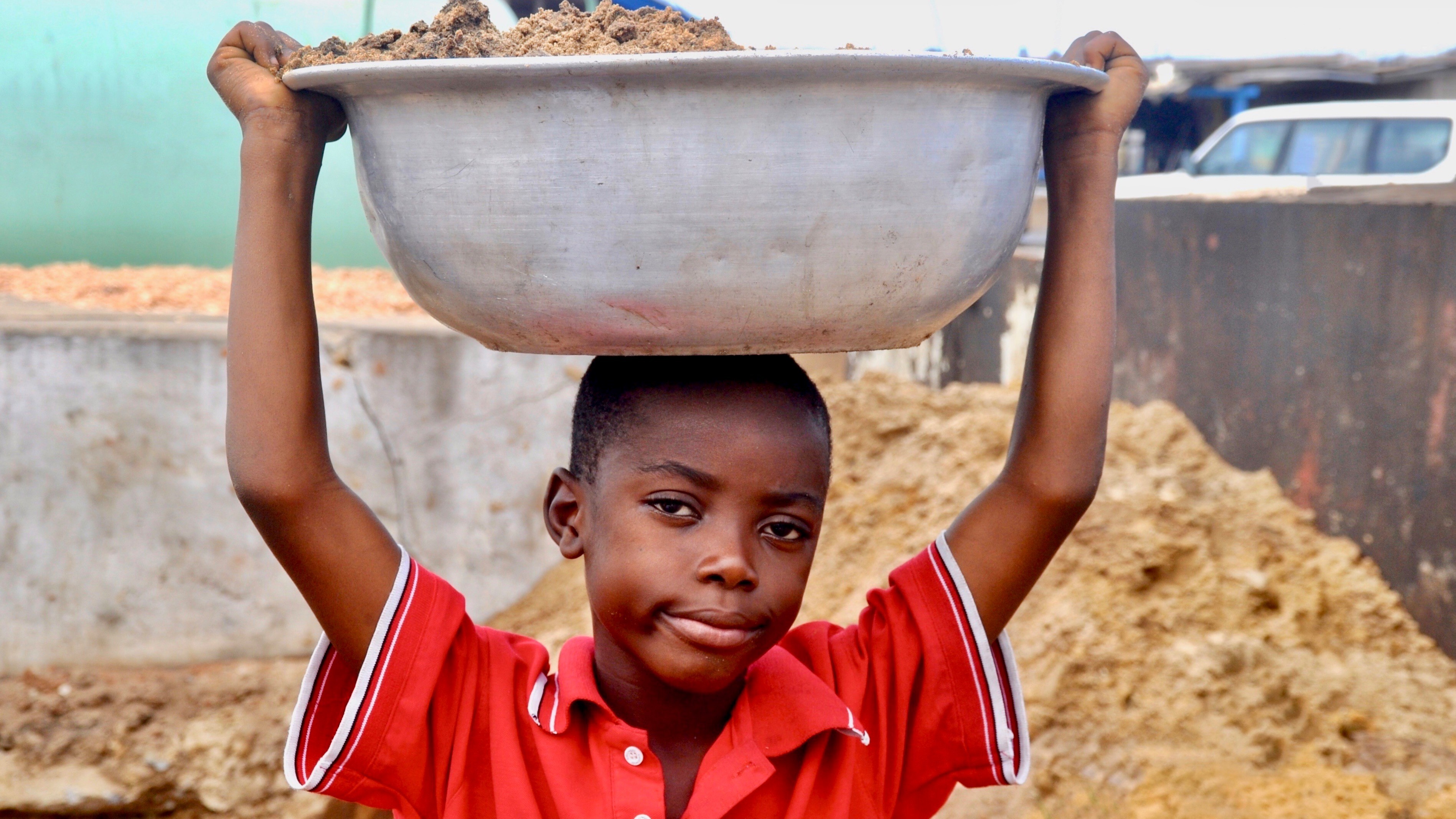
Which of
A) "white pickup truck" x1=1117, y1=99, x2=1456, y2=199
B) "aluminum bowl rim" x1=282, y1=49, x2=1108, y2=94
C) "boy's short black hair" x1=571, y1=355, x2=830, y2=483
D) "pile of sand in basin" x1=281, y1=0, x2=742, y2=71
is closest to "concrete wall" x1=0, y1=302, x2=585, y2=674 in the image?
"boy's short black hair" x1=571, y1=355, x2=830, y2=483

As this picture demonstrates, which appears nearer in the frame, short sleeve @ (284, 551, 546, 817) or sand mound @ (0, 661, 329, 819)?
short sleeve @ (284, 551, 546, 817)

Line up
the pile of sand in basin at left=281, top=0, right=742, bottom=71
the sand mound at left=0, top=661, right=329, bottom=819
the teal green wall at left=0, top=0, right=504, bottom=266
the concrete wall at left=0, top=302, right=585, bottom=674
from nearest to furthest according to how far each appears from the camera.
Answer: the pile of sand in basin at left=281, top=0, right=742, bottom=71, the sand mound at left=0, top=661, right=329, bottom=819, the concrete wall at left=0, top=302, right=585, bottom=674, the teal green wall at left=0, top=0, right=504, bottom=266

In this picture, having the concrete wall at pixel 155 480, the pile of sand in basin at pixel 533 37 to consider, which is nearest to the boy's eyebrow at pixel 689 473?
the pile of sand in basin at pixel 533 37

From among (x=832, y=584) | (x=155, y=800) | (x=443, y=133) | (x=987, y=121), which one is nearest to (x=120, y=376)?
(x=155, y=800)

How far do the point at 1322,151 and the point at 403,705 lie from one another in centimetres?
886

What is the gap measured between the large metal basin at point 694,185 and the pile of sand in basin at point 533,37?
0.05 m

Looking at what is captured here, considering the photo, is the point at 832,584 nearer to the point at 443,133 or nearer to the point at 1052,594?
the point at 1052,594

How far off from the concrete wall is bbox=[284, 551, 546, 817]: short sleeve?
7.87 feet

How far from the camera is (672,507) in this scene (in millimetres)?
1404

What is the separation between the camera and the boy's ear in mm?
1501

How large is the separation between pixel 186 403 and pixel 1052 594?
8.36ft

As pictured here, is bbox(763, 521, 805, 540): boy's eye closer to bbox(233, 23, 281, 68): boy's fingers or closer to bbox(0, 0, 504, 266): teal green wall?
bbox(233, 23, 281, 68): boy's fingers

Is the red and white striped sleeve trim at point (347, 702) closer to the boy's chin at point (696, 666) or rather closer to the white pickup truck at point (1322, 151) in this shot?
the boy's chin at point (696, 666)

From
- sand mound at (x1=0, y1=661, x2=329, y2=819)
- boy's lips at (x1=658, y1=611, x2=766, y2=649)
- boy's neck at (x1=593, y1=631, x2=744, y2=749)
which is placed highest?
boy's lips at (x1=658, y1=611, x2=766, y2=649)
